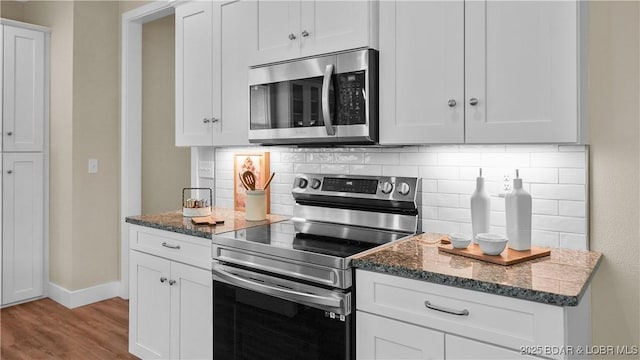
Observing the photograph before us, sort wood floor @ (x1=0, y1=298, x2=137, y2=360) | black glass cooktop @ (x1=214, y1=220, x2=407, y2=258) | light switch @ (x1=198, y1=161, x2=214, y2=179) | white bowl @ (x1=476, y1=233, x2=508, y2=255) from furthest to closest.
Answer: light switch @ (x1=198, y1=161, x2=214, y2=179) < wood floor @ (x1=0, y1=298, x2=137, y2=360) < black glass cooktop @ (x1=214, y1=220, x2=407, y2=258) < white bowl @ (x1=476, y1=233, x2=508, y2=255)

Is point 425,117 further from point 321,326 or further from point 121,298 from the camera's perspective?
point 121,298

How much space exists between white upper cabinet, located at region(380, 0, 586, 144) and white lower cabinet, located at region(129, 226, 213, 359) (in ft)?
3.97

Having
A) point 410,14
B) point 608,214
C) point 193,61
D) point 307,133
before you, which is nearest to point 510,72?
point 410,14

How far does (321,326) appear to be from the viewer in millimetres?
1760

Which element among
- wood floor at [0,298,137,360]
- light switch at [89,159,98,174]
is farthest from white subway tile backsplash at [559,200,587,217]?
light switch at [89,159,98,174]

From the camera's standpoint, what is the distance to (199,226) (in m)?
2.41

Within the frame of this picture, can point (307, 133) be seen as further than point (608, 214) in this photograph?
Yes

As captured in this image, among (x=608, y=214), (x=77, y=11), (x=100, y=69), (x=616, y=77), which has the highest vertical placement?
Answer: (x=77, y=11)

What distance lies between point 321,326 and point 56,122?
3266 millimetres

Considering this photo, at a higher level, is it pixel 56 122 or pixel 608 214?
pixel 56 122

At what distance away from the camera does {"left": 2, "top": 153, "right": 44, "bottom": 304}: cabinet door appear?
148 inches

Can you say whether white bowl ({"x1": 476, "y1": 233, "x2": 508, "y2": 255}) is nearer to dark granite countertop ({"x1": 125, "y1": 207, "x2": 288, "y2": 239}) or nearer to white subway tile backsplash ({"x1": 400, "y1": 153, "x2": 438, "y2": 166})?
white subway tile backsplash ({"x1": 400, "y1": 153, "x2": 438, "y2": 166})

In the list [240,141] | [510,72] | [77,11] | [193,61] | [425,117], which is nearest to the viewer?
[510,72]

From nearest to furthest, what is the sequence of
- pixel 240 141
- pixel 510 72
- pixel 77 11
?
1. pixel 510 72
2. pixel 240 141
3. pixel 77 11
